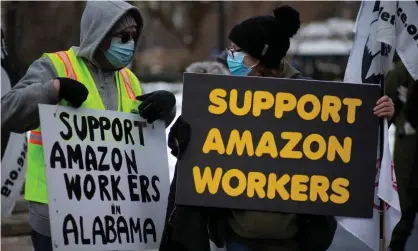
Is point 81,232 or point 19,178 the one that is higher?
point 81,232

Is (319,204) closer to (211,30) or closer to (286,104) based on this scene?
(286,104)

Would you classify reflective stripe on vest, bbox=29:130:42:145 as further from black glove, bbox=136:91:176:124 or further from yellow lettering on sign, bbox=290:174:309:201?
yellow lettering on sign, bbox=290:174:309:201

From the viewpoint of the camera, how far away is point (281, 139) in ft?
13.0

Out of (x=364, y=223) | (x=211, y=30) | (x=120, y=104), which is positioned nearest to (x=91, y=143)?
(x=120, y=104)

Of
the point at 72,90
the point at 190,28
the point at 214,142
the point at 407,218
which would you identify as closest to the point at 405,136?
the point at 407,218

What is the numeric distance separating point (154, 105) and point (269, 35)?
64cm

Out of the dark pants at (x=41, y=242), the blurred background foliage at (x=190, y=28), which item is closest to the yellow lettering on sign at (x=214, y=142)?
the dark pants at (x=41, y=242)

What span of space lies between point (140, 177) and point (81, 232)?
0.41 m

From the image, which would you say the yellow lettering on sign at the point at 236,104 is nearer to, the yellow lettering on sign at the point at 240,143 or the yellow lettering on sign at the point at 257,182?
the yellow lettering on sign at the point at 240,143

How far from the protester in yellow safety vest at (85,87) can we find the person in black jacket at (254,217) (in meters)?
0.43

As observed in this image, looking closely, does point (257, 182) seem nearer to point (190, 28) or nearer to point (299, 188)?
point (299, 188)

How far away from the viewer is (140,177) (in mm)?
4352

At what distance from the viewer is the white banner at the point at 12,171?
24.6 feet

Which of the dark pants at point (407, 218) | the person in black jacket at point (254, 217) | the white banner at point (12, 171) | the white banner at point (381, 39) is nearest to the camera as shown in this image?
the person in black jacket at point (254, 217)
